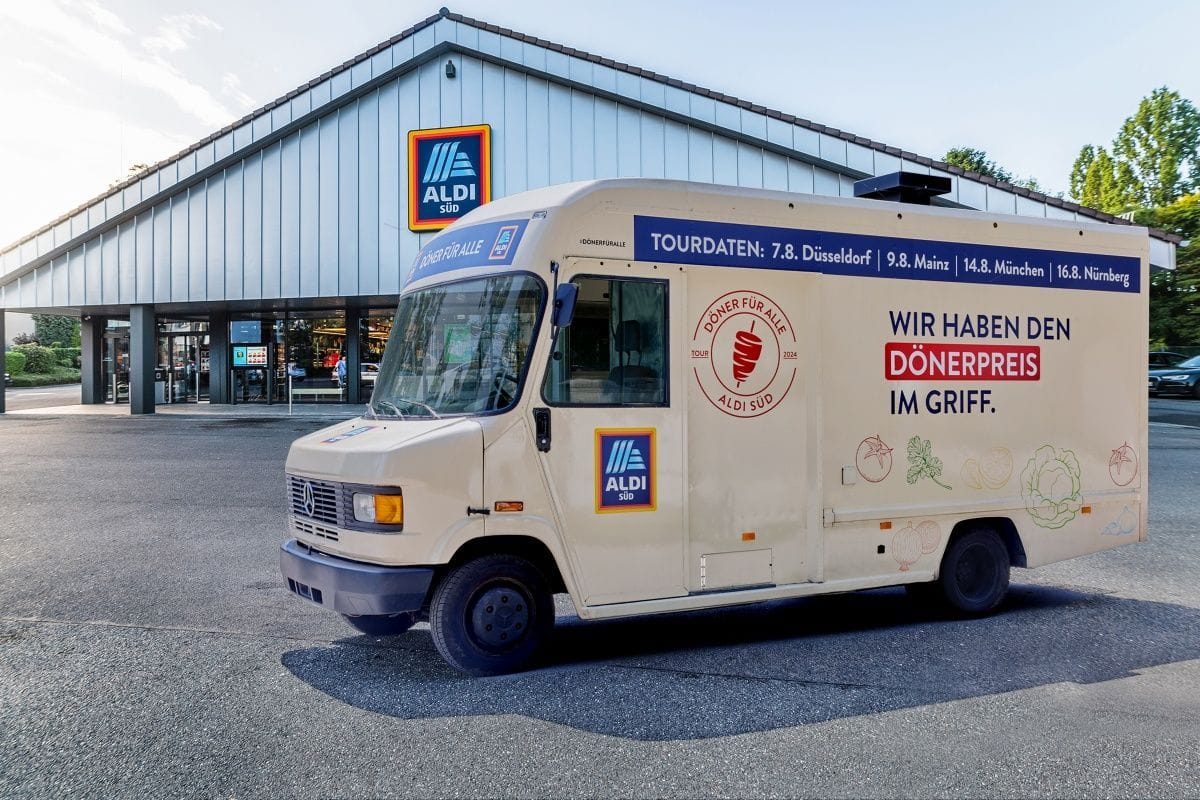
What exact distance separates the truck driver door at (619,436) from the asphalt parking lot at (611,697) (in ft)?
2.13

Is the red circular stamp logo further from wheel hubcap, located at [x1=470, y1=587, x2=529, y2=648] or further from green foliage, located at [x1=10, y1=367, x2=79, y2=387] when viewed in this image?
green foliage, located at [x1=10, y1=367, x2=79, y2=387]

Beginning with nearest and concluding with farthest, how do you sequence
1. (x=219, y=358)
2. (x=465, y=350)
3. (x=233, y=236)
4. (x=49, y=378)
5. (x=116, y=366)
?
(x=465, y=350), (x=233, y=236), (x=219, y=358), (x=116, y=366), (x=49, y=378)

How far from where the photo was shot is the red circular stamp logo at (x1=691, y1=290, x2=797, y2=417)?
5.54m

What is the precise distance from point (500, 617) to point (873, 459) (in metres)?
2.81

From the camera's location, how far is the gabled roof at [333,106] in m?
20.9

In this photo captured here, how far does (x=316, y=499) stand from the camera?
5242mm

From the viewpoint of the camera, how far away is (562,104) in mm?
22828

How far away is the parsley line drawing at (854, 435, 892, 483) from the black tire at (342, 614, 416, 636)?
3.15m

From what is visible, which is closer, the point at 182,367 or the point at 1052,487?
the point at 1052,487

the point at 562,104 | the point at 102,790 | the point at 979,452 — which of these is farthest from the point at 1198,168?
the point at 102,790

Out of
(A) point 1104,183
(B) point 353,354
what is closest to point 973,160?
(A) point 1104,183

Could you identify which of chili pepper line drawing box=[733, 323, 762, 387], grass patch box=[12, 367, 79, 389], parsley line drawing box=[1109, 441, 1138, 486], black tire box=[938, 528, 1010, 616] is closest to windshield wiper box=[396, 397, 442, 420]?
chili pepper line drawing box=[733, 323, 762, 387]

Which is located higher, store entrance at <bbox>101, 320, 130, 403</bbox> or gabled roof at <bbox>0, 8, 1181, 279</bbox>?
gabled roof at <bbox>0, 8, 1181, 279</bbox>

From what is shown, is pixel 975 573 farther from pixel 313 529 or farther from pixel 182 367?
pixel 182 367
